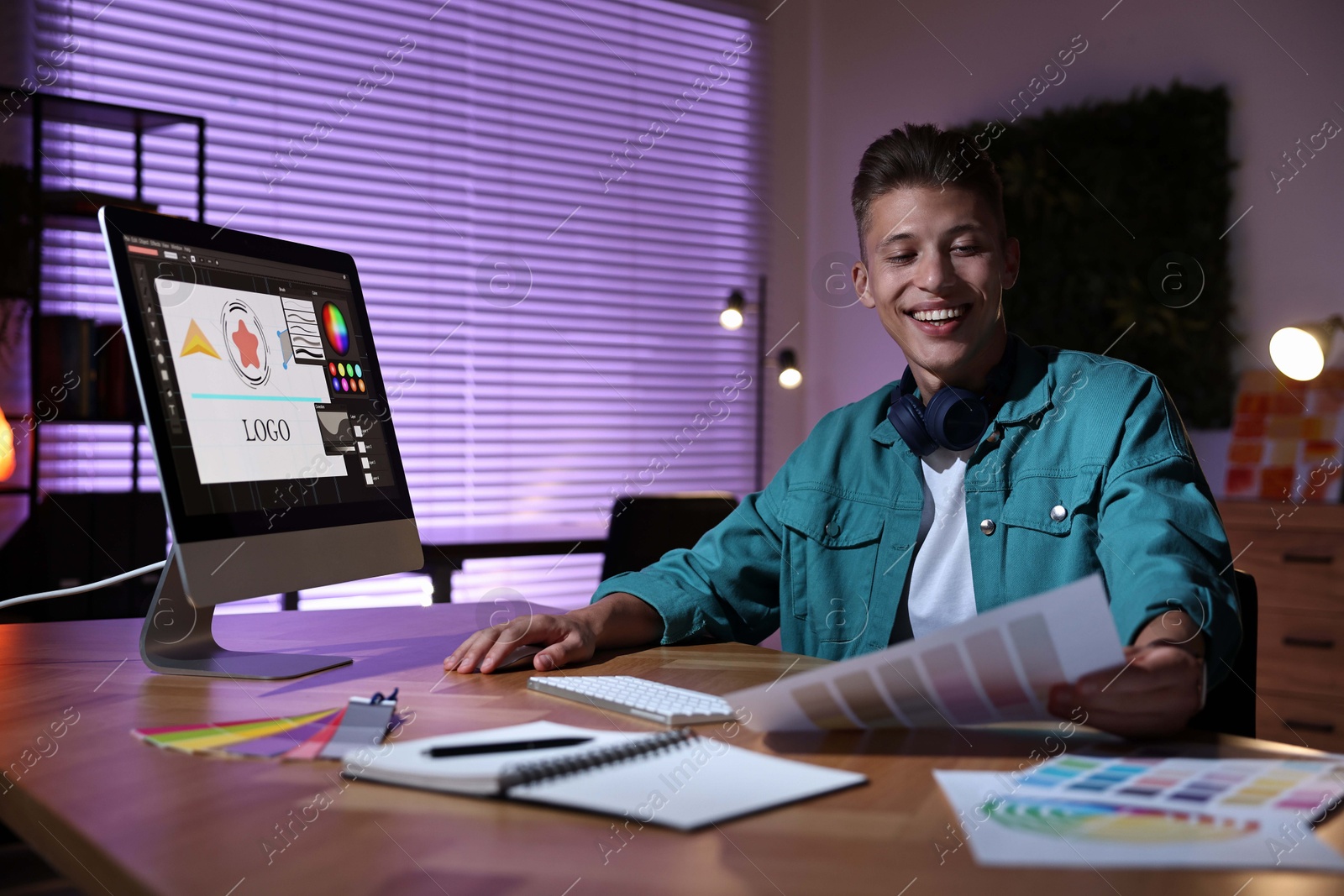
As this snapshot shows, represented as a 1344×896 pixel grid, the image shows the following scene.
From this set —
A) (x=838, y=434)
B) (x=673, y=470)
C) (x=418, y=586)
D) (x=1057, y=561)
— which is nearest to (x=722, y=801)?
(x=1057, y=561)

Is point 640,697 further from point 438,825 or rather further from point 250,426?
point 250,426

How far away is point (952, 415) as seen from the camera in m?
1.53

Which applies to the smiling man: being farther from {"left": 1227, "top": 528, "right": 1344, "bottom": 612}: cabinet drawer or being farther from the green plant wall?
the green plant wall

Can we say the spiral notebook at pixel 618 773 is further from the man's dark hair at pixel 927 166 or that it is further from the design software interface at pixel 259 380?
the man's dark hair at pixel 927 166

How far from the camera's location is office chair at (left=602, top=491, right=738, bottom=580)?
2.52 meters

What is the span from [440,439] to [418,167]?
3.36 ft

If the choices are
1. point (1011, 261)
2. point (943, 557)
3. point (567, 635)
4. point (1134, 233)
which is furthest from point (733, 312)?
point (567, 635)

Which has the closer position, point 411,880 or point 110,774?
point 411,880

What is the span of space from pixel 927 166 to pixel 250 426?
103 cm

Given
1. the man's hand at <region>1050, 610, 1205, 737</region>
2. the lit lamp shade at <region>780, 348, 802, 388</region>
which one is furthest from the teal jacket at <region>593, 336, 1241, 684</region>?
the lit lamp shade at <region>780, 348, 802, 388</region>

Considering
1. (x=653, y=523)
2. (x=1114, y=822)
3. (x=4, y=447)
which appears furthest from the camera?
(x=653, y=523)

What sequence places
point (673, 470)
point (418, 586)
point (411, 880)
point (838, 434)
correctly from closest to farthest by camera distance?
1. point (411, 880)
2. point (838, 434)
3. point (418, 586)
4. point (673, 470)

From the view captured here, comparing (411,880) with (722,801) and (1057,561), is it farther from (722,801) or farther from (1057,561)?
(1057,561)

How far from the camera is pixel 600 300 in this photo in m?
4.32
